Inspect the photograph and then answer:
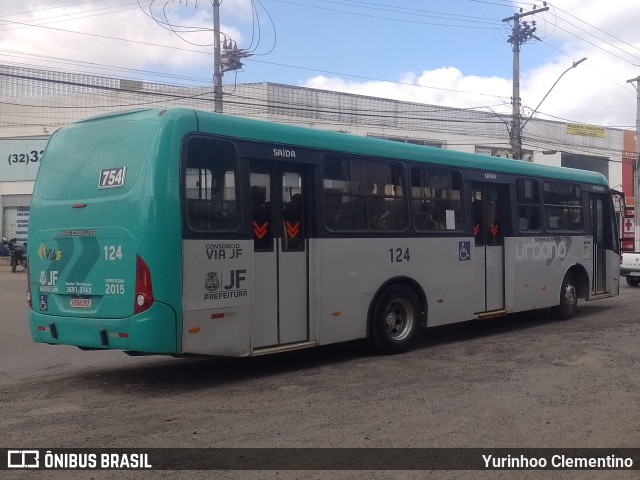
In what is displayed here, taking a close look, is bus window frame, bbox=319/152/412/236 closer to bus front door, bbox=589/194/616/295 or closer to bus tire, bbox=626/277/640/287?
bus front door, bbox=589/194/616/295

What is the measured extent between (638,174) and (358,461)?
1443 inches

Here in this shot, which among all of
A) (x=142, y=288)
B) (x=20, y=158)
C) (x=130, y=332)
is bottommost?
(x=130, y=332)

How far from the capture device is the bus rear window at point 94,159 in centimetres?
834

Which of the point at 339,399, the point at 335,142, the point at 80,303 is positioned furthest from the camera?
the point at 335,142

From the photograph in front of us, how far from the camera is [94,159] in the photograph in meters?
8.80

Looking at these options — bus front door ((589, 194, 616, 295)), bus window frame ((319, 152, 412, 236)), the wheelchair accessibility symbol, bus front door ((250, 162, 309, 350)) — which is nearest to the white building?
bus front door ((589, 194, 616, 295))

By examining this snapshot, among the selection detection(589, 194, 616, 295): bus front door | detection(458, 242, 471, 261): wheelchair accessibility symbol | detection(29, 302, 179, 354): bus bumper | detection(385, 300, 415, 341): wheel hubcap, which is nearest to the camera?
detection(29, 302, 179, 354): bus bumper

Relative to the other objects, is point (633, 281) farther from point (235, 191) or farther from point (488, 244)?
point (235, 191)

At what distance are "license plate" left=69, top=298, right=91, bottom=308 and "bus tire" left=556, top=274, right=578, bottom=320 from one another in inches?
380

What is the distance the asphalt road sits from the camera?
6539 millimetres

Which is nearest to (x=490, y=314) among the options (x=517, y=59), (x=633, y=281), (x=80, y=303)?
(x=80, y=303)

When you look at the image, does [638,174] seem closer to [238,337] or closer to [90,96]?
[90,96]

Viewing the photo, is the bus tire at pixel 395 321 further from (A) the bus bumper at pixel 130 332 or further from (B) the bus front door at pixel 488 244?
(A) the bus bumper at pixel 130 332

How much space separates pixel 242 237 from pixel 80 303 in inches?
77.2
